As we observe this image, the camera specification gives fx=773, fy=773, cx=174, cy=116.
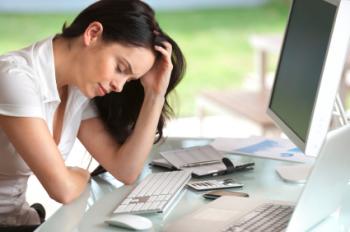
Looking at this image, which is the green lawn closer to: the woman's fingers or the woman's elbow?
the woman's fingers

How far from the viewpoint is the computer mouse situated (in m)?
1.67

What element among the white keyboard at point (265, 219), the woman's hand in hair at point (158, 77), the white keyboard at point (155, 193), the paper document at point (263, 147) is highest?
the woman's hand in hair at point (158, 77)

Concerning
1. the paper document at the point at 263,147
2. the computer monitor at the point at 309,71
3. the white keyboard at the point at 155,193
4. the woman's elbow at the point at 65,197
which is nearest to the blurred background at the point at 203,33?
the paper document at the point at 263,147

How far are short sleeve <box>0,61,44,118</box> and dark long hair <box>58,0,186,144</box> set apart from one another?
21 cm

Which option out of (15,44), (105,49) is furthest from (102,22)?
(15,44)

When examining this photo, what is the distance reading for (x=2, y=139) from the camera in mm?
2047

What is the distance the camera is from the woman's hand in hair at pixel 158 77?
2.14 metres

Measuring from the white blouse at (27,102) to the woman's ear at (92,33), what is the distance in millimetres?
125

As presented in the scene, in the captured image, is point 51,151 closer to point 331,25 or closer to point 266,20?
point 331,25

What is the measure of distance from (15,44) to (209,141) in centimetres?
487

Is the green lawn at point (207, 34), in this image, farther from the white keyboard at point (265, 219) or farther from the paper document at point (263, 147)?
the white keyboard at point (265, 219)

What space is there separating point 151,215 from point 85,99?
54 cm

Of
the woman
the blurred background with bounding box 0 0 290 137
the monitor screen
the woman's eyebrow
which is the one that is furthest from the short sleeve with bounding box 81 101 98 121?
the blurred background with bounding box 0 0 290 137

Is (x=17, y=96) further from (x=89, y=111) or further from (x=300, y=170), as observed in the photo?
(x=300, y=170)
